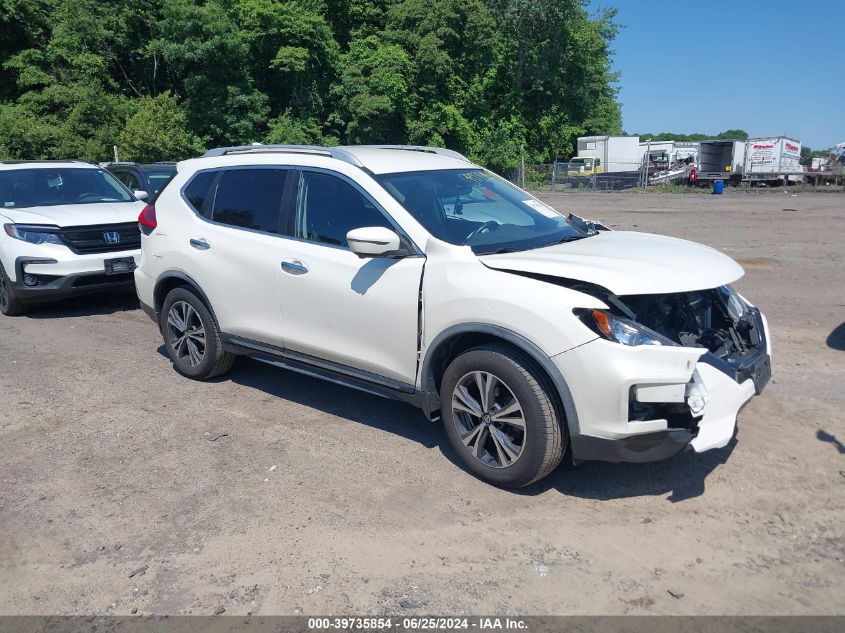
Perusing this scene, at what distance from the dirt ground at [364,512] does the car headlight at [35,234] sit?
2.82 m

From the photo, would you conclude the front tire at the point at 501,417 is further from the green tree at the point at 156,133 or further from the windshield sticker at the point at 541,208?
the green tree at the point at 156,133

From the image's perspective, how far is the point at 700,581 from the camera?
130 inches

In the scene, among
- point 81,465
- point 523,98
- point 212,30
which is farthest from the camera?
point 523,98

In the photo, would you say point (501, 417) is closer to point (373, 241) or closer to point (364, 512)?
point (364, 512)

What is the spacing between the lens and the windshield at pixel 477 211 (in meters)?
4.60

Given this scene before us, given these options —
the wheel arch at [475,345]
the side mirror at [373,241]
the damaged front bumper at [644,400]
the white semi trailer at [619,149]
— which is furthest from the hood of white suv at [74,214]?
the white semi trailer at [619,149]

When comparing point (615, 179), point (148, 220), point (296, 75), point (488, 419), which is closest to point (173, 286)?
point (148, 220)

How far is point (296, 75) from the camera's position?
39844 mm

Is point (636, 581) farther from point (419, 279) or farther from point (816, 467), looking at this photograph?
point (419, 279)

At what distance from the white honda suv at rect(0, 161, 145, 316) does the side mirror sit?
542 cm

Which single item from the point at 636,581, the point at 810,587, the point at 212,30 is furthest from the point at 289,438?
the point at 212,30

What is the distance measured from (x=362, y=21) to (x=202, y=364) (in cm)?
4348

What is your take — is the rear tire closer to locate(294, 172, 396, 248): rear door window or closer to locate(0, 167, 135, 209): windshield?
locate(0, 167, 135, 209): windshield

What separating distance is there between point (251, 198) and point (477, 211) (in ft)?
5.87
